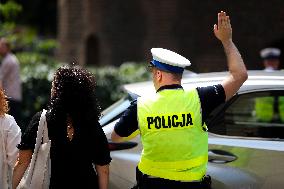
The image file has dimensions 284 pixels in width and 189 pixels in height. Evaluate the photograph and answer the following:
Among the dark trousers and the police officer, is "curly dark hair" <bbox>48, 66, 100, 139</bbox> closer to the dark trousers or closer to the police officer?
the police officer

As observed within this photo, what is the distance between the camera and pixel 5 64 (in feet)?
34.3

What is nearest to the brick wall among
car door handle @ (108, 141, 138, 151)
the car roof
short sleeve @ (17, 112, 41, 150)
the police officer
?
the car roof

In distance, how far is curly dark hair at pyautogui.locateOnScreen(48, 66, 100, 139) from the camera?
4.20 meters

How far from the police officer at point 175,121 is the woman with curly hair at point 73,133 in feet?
0.63

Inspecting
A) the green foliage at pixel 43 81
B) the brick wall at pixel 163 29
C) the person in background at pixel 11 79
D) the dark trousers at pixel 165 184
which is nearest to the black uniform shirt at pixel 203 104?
the dark trousers at pixel 165 184

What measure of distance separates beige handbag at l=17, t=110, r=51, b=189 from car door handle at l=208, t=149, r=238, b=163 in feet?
4.72

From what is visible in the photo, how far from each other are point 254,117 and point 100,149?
2.55 m

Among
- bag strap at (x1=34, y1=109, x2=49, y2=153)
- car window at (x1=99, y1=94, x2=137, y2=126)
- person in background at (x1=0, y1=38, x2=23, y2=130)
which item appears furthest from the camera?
person in background at (x1=0, y1=38, x2=23, y2=130)

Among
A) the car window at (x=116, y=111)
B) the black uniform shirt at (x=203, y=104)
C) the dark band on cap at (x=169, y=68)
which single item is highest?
the dark band on cap at (x=169, y=68)

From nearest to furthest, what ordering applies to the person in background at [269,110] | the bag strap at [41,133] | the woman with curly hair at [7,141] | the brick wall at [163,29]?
1. the bag strap at [41,133]
2. the woman with curly hair at [7,141]
3. the person in background at [269,110]
4. the brick wall at [163,29]

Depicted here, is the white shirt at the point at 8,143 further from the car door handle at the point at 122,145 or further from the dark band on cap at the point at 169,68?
the dark band on cap at the point at 169,68

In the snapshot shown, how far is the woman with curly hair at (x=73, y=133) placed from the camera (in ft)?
13.8

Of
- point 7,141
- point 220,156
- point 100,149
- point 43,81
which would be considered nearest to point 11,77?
point 43,81

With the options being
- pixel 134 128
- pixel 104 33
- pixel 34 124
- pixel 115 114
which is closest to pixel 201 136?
pixel 134 128
